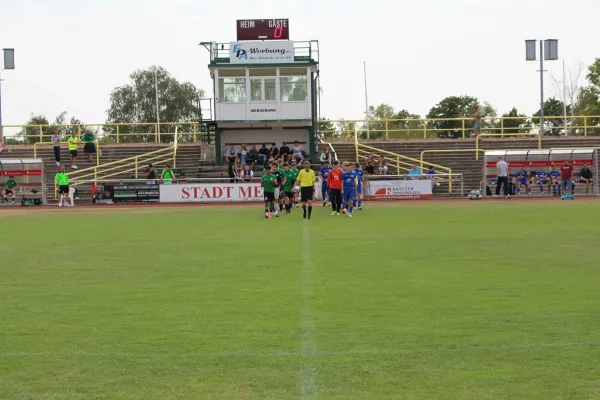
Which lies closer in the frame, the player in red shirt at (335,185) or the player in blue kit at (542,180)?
the player in red shirt at (335,185)

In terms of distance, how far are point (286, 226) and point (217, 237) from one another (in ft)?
11.8

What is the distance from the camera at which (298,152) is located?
147ft

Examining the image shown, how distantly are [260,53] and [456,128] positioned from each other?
18.8 meters

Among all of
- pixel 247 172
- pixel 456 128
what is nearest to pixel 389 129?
pixel 456 128

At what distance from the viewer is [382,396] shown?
5.84 m

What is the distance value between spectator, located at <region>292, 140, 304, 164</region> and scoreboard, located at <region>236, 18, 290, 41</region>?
18.8ft

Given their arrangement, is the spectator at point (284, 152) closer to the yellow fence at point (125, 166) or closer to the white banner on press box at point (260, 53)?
the white banner on press box at point (260, 53)

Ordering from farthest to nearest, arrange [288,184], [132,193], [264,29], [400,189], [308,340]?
[264,29] → [132,193] → [400,189] → [288,184] → [308,340]

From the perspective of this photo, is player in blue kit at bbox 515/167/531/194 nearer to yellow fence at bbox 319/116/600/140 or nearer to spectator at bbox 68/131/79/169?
yellow fence at bbox 319/116/600/140

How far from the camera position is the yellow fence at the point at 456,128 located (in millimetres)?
51281

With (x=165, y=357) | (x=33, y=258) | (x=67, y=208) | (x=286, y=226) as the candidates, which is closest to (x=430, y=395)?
(x=165, y=357)

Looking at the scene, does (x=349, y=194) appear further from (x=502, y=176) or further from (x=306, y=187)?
(x=502, y=176)

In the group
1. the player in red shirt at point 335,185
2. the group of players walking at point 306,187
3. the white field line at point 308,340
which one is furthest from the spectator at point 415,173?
the white field line at point 308,340

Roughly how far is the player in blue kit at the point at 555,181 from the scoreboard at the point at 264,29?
606 inches
